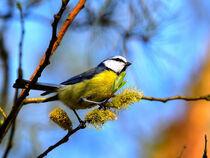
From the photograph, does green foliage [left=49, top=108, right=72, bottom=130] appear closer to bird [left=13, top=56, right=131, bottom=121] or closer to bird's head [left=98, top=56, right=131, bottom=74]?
bird [left=13, top=56, right=131, bottom=121]

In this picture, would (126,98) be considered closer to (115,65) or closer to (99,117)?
(99,117)

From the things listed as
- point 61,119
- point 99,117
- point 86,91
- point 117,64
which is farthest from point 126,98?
point 117,64

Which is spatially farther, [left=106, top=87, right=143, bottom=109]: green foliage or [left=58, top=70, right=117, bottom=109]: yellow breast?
[left=58, top=70, right=117, bottom=109]: yellow breast

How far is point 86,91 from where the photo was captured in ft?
6.44

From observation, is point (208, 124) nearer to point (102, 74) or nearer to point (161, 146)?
point (161, 146)

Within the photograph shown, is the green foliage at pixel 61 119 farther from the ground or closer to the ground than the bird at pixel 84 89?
farther from the ground

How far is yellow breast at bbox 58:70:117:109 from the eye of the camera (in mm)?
1935

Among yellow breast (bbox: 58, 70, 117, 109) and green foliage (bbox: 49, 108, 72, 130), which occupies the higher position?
green foliage (bbox: 49, 108, 72, 130)

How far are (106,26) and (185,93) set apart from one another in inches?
129

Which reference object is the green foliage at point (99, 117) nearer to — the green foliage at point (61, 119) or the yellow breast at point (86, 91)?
the green foliage at point (61, 119)

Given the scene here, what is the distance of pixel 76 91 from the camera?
1.99m

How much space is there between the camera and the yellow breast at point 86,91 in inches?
76.2

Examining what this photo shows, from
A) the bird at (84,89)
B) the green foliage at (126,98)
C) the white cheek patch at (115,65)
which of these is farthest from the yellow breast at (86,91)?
the green foliage at (126,98)

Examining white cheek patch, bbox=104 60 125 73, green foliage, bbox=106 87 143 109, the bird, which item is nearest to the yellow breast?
the bird
